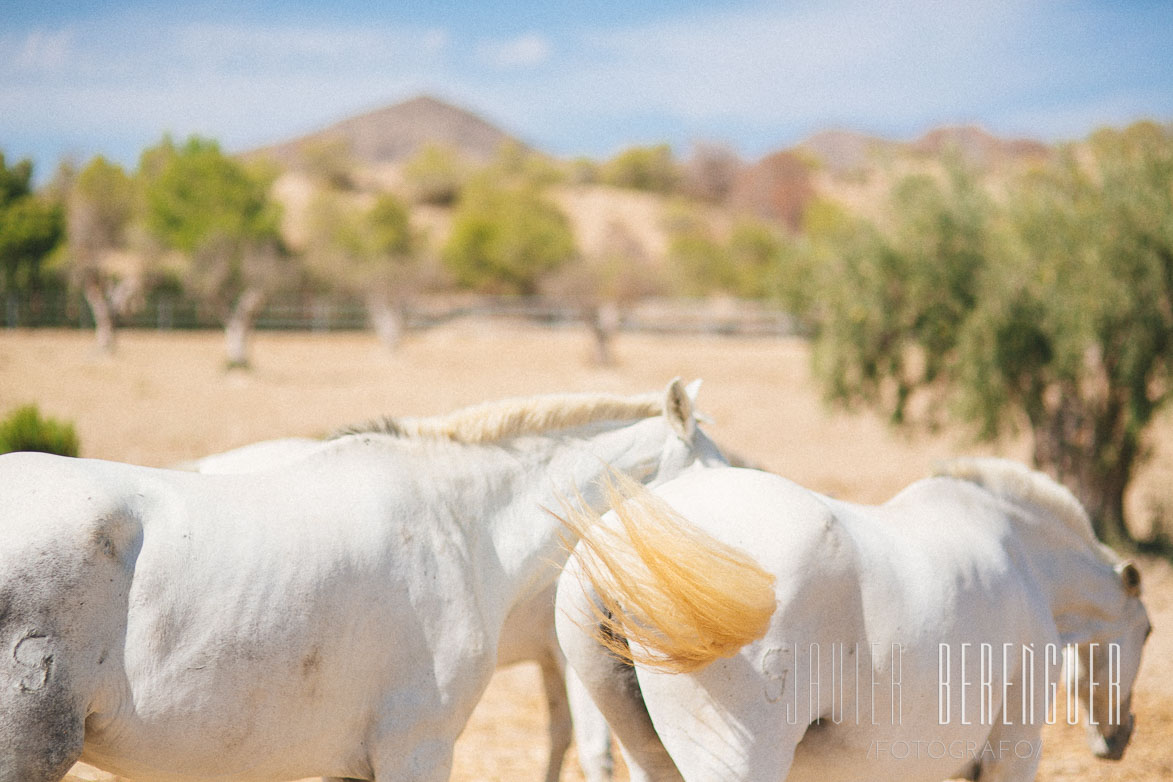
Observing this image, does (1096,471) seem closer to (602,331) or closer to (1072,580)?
(1072,580)

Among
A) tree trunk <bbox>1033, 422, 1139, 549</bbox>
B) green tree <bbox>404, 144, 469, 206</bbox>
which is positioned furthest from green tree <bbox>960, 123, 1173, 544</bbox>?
green tree <bbox>404, 144, 469, 206</bbox>

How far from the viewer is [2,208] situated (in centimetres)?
2269

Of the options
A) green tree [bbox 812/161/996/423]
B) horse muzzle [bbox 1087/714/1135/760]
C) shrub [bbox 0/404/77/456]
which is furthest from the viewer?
green tree [bbox 812/161/996/423]

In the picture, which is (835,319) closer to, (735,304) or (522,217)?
(735,304)

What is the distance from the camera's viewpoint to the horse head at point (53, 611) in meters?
2.34

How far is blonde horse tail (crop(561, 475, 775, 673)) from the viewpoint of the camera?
238cm

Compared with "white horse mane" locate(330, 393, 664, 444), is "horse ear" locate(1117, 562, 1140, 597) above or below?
below

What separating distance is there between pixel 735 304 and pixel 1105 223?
33.5m

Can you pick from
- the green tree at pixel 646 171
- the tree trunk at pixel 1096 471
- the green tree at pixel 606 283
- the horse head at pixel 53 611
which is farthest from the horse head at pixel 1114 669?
the green tree at pixel 646 171

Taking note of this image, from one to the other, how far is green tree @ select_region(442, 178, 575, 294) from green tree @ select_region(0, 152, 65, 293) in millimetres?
26120

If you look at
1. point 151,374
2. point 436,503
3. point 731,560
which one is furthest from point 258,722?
point 151,374

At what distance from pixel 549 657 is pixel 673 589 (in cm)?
253

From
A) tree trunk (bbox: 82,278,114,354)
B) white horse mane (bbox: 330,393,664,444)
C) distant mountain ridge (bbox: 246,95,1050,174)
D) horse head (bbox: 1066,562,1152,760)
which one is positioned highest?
distant mountain ridge (bbox: 246,95,1050,174)

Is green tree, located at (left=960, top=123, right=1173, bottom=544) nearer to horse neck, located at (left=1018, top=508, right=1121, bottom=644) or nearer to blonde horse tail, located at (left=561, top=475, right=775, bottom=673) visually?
horse neck, located at (left=1018, top=508, right=1121, bottom=644)
